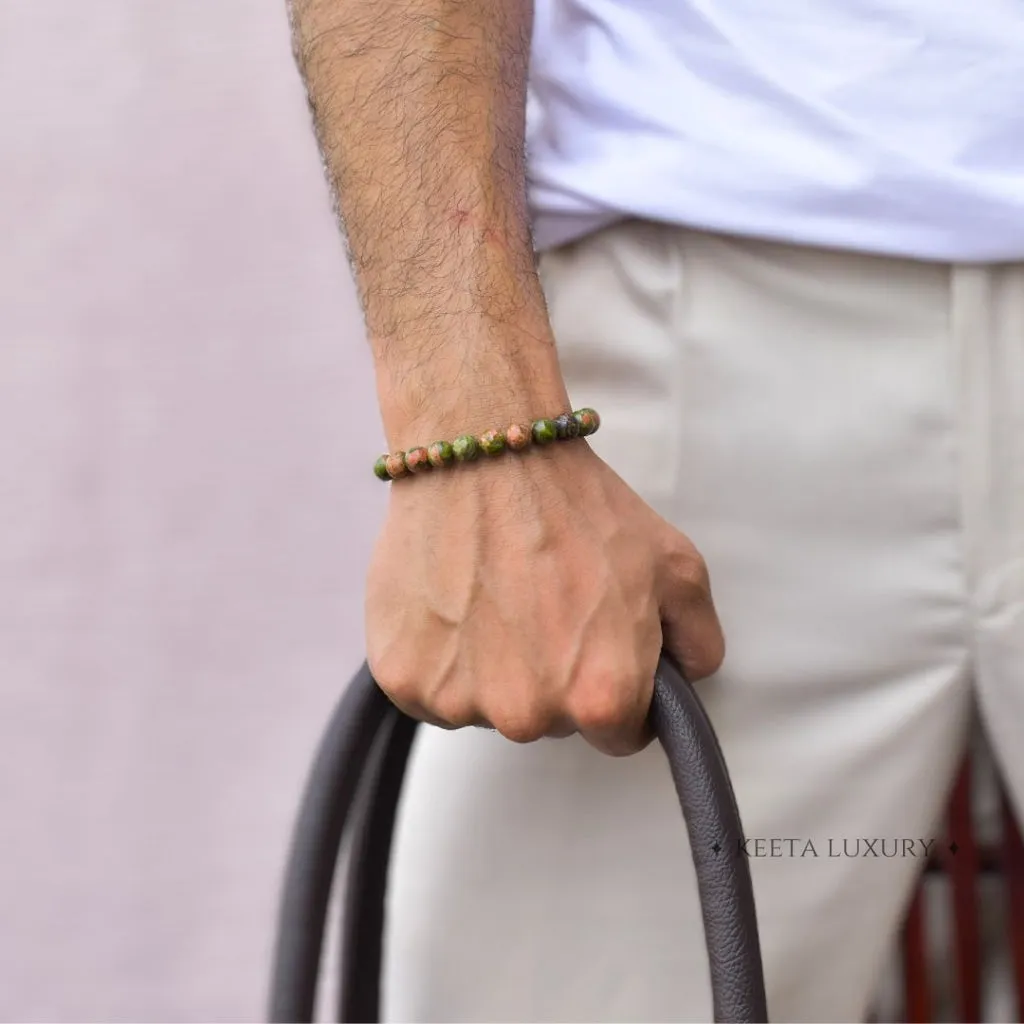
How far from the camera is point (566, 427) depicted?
0.59m

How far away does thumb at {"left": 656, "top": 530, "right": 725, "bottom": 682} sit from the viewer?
1.94 feet

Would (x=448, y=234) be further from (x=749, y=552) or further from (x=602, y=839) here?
(x=602, y=839)

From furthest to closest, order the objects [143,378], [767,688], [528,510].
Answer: [143,378], [767,688], [528,510]

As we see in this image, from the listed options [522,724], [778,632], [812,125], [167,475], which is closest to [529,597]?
[522,724]

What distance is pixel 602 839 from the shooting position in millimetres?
688

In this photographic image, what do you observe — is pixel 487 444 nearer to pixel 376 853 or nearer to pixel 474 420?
pixel 474 420

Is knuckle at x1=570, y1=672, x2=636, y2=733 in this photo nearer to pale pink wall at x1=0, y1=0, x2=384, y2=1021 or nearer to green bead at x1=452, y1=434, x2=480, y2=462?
green bead at x1=452, y1=434, x2=480, y2=462

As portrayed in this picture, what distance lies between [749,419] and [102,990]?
1.15m

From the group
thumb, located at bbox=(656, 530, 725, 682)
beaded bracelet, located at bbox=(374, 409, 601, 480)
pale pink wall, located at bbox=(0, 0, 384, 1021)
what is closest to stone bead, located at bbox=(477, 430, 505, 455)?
beaded bracelet, located at bbox=(374, 409, 601, 480)

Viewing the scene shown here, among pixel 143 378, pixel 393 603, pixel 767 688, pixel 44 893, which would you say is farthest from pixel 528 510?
pixel 44 893

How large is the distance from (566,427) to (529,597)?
0.10m

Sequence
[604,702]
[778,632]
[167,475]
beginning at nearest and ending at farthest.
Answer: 1. [604,702]
2. [778,632]
3. [167,475]

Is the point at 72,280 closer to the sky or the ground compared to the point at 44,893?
closer to the sky

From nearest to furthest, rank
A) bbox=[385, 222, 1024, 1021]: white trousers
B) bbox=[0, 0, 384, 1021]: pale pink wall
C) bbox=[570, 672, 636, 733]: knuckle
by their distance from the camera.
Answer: bbox=[570, 672, 636, 733]: knuckle < bbox=[385, 222, 1024, 1021]: white trousers < bbox=[0, 0, 384, 1021]: pale pink wall
